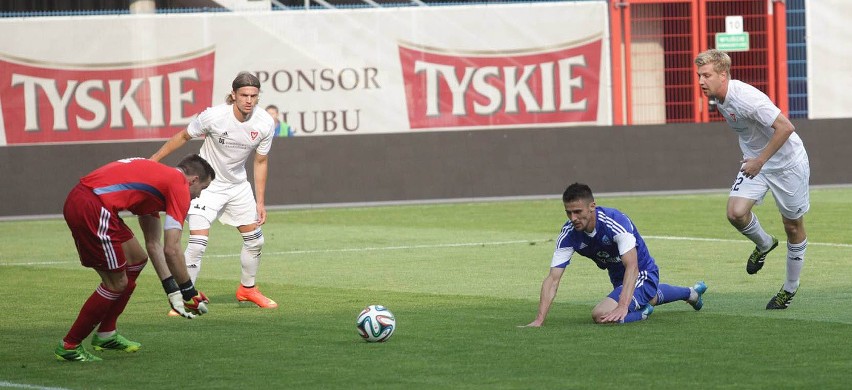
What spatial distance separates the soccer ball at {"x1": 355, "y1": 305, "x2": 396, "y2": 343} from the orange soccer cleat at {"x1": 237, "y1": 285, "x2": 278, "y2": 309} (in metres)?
2.83

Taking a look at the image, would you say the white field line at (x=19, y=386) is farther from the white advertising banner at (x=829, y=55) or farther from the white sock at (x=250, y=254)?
the white advertising banner at (x=829, y=55)

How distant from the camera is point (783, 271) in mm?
14820

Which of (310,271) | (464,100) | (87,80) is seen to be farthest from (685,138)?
(310,271)

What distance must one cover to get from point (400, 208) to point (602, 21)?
20.9ft

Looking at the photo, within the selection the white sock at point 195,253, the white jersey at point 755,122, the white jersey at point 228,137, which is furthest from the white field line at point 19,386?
the white jersey at point 755,122

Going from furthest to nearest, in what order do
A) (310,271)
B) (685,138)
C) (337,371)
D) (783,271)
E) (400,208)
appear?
(685,138)
(400,208)
(310,271)
(783,271)
(337,371)

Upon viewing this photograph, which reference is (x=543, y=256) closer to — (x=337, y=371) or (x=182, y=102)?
(x=337, y=371)

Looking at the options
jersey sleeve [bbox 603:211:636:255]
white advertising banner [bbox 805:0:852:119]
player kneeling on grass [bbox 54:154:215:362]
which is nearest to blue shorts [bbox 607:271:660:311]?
jersey sleeve [bbox 603:211:636:255]

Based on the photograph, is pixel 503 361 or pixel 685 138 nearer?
pixel 503 361

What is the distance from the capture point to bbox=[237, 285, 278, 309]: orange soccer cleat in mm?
12883

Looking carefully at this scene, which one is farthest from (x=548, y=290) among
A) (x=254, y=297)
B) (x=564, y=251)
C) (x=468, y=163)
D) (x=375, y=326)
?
(x=468, y=163)

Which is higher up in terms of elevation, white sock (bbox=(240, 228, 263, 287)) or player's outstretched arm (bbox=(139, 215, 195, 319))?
player's outstretched arm (bbox=(139, 215, 195, 319))

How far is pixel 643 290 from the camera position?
1105 cm

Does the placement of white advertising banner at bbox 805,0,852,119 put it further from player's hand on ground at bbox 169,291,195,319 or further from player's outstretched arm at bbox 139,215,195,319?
player's hand on ground at bbox 169,291,195,319
